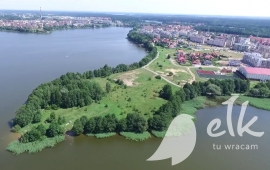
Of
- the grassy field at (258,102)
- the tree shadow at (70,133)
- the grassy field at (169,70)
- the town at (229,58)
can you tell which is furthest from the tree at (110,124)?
the town at (229,58)

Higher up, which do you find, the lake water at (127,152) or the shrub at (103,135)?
the shrub at (103,135)

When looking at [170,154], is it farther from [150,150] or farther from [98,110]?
[98,110]

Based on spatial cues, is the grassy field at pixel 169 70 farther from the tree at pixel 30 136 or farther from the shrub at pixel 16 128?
the shrub at pixel 16 128

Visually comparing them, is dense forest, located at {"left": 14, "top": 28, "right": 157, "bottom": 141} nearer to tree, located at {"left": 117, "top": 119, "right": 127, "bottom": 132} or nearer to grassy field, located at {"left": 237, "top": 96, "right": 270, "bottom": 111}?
tree, located at {"left": 117, "top": 119, "right": 127, "bottom": 132}

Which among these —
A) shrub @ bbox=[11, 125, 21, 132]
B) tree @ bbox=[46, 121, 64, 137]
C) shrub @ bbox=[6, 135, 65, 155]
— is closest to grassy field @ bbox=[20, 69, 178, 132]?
shrub @ bbox=[11, 125, 21, 132]

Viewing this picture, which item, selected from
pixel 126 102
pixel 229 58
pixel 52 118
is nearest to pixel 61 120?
pixel 52 118

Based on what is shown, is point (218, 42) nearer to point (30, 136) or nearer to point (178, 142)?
point (178, 142)

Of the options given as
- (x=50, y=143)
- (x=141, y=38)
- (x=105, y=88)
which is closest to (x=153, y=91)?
(x=105, y=88)
